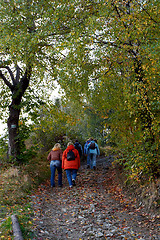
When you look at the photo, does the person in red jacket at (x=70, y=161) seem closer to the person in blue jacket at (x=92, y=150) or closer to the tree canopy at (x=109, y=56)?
the tree canopy at (x=109, y=56)

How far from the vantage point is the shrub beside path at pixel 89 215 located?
238 inches

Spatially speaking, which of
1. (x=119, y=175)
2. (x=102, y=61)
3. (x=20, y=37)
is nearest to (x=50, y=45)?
(x=20, y=37)

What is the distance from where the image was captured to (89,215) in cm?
743

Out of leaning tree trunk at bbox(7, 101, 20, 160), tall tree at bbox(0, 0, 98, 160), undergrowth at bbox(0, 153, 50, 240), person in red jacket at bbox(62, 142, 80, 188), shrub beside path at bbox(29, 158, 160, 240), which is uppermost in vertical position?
tall tree at bbox(0, 0, 98, 160)

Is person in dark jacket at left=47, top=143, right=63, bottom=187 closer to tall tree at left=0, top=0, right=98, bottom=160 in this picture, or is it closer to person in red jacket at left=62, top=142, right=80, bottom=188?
person in red jacket at left=62, top=142, right=80, bottom=188

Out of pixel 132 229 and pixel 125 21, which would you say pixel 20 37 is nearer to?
pixel 125 21

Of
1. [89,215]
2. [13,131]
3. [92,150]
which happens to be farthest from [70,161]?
[13,131]

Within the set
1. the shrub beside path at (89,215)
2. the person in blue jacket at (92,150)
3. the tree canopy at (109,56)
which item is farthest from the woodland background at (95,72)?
the person in blue jacket at (92,150)

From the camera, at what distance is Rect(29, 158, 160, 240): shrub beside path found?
6051 millimetres

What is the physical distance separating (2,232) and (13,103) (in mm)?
8981

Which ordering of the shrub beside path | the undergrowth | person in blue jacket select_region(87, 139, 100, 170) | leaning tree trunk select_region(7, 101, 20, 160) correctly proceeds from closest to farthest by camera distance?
the undergrowth < the shrub beside path < leaning tree trunk select_region(7, 101, 20, 160) < person in blue jacket select_region(87, 139, 100, 170)

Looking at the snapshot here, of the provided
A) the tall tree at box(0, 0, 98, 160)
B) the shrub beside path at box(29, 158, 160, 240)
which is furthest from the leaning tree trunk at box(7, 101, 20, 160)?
the shrub beside path at box(29, 158, 160, 240)

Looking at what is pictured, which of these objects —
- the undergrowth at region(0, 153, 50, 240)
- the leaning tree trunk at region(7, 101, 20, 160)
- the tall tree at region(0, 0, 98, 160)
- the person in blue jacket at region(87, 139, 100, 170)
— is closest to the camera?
the undergrowth at region(0, 153, 50, 240)

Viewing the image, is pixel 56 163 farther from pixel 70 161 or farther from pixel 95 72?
pixel 95 72
